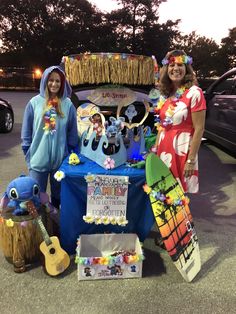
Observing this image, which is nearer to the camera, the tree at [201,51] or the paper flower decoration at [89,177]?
the paper flower decoration at [89,177]

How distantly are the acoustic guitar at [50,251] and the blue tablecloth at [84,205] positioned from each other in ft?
0.79

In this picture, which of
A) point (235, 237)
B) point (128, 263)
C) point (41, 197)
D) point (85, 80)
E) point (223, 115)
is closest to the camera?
point (128, 263)

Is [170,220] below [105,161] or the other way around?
below

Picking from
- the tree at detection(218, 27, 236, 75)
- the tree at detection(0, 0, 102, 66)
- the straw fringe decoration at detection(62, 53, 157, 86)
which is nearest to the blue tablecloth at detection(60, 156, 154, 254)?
the straw fringe decoration at detection(62, 53, 157, 86)

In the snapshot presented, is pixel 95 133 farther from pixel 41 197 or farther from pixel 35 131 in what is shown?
pixel 41 197

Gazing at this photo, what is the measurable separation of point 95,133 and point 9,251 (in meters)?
1.26

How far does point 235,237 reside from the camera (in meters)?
3.58

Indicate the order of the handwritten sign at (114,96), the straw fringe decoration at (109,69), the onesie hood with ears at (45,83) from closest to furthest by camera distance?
the onesie hood with ears at (45,83)
the straw fringe decoration at (109,69)
the handwritten sign at (114,96)

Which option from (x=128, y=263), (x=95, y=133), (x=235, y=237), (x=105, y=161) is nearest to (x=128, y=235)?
(x=128, y=263)

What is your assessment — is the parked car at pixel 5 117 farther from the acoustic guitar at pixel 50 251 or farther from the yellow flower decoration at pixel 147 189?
the yellow flower decoration at pixel 147 189

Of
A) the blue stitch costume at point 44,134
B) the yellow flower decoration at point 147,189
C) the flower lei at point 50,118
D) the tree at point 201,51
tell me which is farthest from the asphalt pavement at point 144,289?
the tree at point 201,51

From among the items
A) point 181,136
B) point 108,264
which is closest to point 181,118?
point 181,136

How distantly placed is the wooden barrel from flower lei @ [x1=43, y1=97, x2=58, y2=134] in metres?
0.79

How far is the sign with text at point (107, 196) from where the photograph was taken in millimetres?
2863
